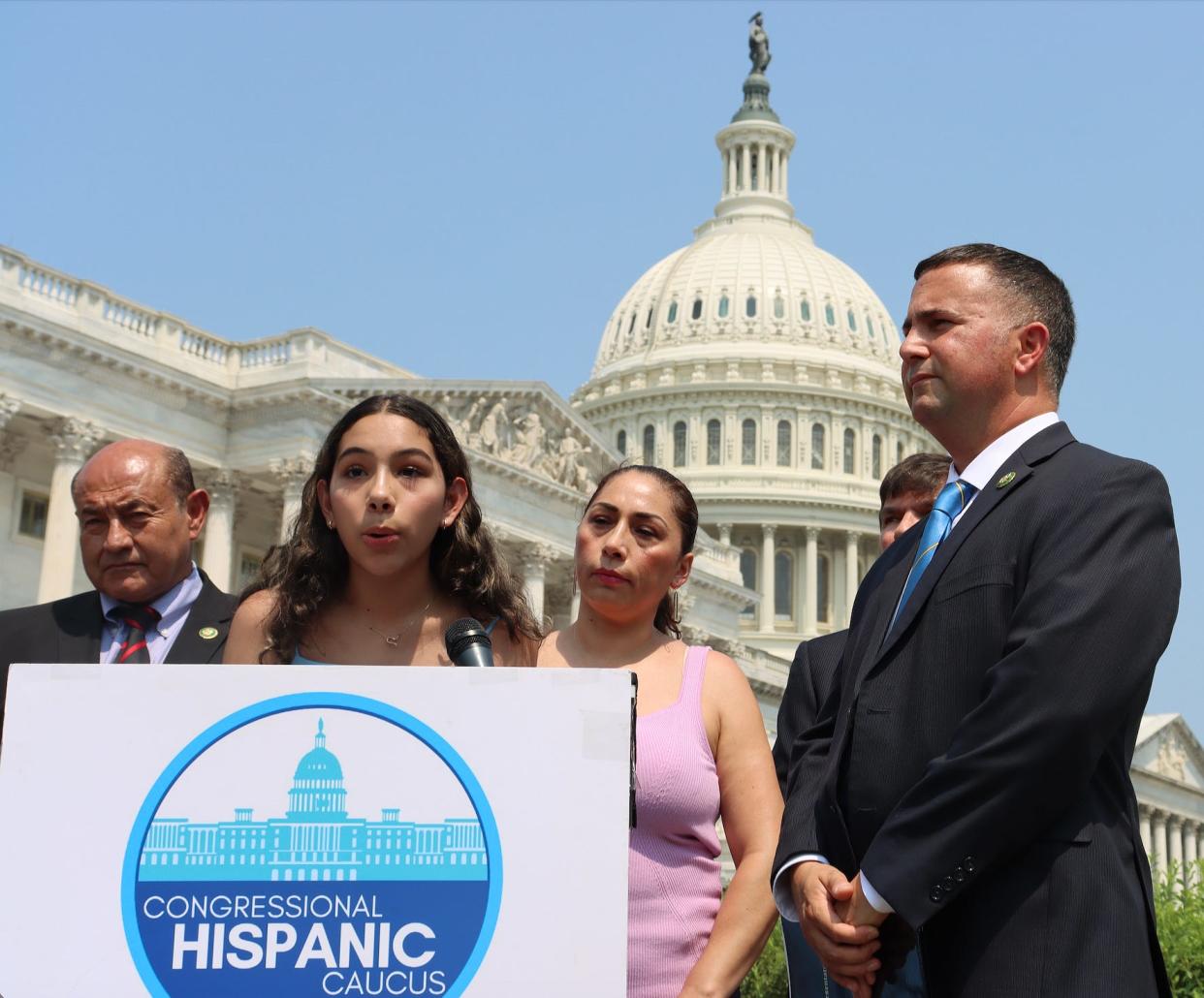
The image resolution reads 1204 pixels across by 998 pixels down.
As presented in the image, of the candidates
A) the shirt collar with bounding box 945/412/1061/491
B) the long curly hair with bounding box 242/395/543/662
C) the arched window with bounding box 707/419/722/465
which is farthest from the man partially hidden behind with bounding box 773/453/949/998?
the arched window with bounding box 707/419/722/465

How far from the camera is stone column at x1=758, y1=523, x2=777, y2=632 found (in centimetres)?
8198

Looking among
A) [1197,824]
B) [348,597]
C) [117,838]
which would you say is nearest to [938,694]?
[348,597]

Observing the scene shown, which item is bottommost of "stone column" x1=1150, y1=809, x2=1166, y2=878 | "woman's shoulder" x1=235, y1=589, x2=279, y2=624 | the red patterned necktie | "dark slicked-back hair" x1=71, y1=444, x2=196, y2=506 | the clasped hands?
the clasped hands

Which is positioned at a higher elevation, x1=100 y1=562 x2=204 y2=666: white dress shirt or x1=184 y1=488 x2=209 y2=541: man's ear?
x1=184 y1=488 x2=209 y2=541: man's ear

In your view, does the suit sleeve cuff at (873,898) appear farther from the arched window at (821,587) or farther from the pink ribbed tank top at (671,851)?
the arched window at (821,587)

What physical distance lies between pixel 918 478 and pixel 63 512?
93.0 feet

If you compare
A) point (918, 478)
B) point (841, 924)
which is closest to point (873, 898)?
point (841, 924)

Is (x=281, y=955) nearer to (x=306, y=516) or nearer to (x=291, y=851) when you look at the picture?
(x=291, y=851)

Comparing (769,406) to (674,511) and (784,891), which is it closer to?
(674,511)

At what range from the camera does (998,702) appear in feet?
10.7

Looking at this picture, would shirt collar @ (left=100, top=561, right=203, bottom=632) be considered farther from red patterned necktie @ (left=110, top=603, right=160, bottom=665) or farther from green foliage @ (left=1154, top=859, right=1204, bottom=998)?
green foliage @ (left=1154, top=859, right=1204, bottom=998)

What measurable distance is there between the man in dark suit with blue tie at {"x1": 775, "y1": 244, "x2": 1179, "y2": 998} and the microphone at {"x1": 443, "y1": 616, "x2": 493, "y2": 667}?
853mm

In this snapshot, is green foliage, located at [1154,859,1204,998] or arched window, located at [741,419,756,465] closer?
green foliage, located at [1154,859,1204,998]

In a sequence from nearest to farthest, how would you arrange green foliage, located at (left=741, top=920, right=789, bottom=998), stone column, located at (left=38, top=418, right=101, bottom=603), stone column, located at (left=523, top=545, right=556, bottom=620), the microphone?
the microphone → green foliage, located at (left=741, top=920, right=789, bottom=998) → stone column, located at (left=38, top=418, right=101, bottom=603) → stone column, located at (left=523, top=545, right=556, bottom=620)
